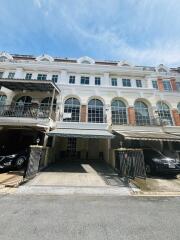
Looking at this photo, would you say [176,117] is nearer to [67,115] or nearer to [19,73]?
[67,115]

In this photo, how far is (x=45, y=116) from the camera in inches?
509

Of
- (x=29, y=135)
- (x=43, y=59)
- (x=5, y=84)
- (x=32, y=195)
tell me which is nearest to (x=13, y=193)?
(x=32, y=195)

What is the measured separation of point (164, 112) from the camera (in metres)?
16.8

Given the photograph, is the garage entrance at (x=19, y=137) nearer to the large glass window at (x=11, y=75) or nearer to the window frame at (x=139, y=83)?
the large glass window at (x=11, y=75)

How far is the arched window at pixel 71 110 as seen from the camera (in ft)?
49.4

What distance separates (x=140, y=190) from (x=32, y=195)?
513 centimetres

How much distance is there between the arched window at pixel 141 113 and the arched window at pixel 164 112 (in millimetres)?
1648

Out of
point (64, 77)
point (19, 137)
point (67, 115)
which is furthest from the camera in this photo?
point (64, 77)

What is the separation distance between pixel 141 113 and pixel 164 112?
127 inches

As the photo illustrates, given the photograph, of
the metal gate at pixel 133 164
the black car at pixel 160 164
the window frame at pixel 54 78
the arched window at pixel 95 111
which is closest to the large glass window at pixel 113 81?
the arched window at pixel 95 111

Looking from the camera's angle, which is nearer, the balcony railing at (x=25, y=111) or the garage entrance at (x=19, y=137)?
the garage entrance at (x=19, y=137)

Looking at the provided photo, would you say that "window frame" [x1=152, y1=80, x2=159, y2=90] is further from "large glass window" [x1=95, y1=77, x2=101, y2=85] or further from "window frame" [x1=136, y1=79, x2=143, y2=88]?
"large glass window" [x1=95, y1=77, x2=101, y2=85]

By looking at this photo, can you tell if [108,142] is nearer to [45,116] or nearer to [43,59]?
[45,116]

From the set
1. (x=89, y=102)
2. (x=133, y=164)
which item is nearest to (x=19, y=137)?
(x=89, y=102)
